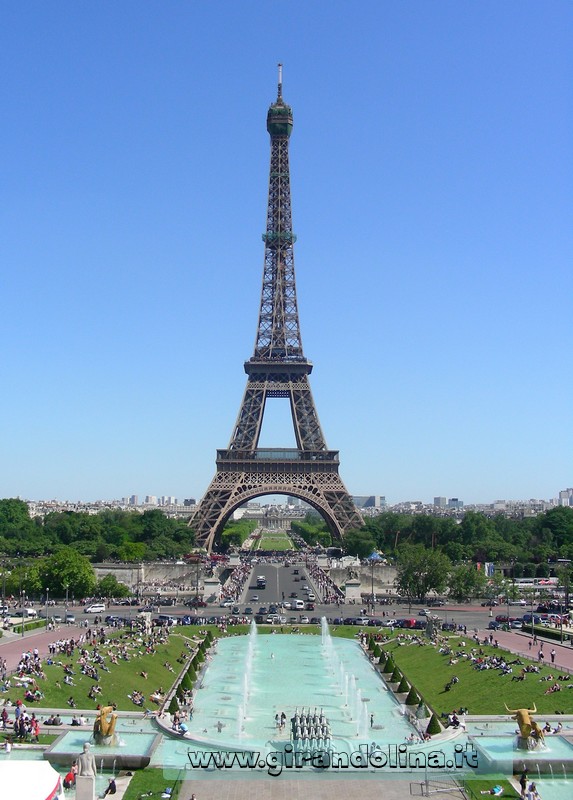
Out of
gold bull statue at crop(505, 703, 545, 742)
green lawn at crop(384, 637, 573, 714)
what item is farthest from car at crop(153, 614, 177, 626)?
gold bull statue at crop(505, 703, 545, 742)

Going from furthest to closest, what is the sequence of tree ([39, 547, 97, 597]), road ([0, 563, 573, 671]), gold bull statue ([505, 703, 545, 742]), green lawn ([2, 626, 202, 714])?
tree ([39, 547, 97, 597]) → road ([0, 563, 573, 671]) → green lawn ([2, 626, 202, 714]) → gold bull statue ([505, 703, 545, 742])

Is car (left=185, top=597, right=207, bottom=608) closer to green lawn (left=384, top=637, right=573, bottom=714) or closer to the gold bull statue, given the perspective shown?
green lawn (left=384, top=637, right=573, bottom=714)

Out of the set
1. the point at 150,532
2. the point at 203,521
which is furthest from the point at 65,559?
the point at 150,532

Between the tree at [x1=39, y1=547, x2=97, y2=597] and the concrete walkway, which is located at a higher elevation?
the tree at [x1=39, y1=547, x2=97, y2=597]

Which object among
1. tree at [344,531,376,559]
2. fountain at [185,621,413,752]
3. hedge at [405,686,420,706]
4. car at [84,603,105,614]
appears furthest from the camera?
tree at [344,531,376,559]

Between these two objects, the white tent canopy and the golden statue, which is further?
the golden statue

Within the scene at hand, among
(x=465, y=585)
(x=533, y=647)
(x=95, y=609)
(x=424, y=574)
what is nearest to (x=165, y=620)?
(x=95, y=609)
